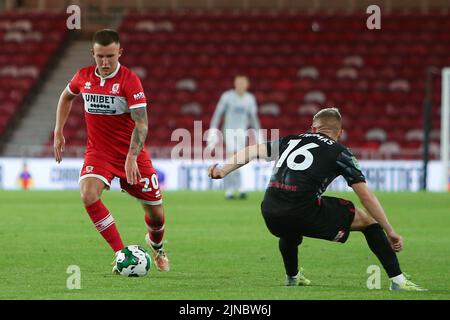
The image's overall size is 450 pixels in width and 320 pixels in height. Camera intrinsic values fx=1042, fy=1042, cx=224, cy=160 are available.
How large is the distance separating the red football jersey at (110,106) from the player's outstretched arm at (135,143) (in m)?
0.08

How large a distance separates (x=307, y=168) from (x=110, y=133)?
226cm

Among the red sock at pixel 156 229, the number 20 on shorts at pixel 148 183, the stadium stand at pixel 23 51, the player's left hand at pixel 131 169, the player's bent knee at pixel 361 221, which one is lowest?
the red sock at pixel 156 229

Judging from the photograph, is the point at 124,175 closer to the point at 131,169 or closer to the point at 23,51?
the point at 131,169

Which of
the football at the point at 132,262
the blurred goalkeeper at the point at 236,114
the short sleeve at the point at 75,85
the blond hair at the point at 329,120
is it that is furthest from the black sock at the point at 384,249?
the blurred goalkeeper at the point at 236,114

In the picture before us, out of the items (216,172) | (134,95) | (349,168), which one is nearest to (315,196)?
(349,168)

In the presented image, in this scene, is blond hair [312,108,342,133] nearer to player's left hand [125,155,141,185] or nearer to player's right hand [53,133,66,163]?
player's left hand [125,155,141,185]

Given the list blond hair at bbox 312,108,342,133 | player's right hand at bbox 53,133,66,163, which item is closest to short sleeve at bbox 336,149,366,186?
blond hair at bbox 312,108,342,133

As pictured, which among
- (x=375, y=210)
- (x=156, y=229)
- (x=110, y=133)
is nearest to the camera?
(x=375, y=210)

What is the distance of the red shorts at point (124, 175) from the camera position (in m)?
9.30

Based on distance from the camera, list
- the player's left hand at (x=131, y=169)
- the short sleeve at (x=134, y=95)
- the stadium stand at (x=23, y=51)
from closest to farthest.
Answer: the player's left hand at (x=131, y=169)
the short sleeve at (x=134, y=95)
the stadium stand at (x=23, y=51)

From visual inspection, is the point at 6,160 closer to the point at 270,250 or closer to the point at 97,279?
the point at 270,250

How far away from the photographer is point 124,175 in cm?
941

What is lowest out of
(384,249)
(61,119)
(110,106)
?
(384,249)

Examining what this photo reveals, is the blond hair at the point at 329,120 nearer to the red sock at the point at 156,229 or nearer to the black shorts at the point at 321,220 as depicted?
the black shorts at the point at 321,220
